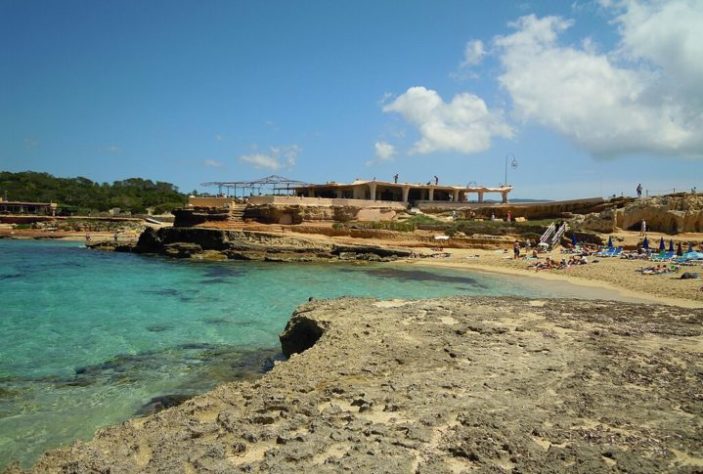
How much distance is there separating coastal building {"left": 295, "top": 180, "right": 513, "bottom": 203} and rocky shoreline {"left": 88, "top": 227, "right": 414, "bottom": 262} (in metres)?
18.5

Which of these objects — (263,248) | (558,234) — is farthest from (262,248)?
(558,234)

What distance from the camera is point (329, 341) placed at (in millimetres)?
8391

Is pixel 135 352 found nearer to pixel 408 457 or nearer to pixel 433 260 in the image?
pixel 408 457

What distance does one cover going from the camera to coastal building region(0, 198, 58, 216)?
71.9 metres

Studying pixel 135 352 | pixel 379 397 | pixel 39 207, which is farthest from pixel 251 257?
pixel 39 207

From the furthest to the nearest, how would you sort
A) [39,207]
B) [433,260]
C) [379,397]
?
[39,207], [433,260], [379,397]

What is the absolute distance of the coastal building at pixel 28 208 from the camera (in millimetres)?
71875

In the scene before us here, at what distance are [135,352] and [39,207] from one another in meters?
78.2

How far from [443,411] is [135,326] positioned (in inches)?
455

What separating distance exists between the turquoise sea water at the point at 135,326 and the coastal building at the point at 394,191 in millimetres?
25067

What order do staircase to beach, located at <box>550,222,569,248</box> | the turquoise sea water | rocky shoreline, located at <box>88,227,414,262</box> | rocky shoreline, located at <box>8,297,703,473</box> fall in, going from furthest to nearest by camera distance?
staircase to beach, located at <box>550,222,569,248</box>
rocky shoreline, located at <box>88,227,414,262</box>
the turquoise sea water
rocky shoreline, located at <box>8,297,703,473</box>

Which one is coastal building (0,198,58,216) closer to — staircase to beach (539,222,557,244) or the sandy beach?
the sandy beach

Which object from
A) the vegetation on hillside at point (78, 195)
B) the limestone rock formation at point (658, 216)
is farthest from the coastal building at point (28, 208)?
the limestone rock formation at point (658, 216)

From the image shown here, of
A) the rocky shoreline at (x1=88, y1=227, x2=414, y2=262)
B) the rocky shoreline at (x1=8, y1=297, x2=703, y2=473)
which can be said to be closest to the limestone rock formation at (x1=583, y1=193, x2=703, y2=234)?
the rocky shoreline at (x1=88, y1=227, x2=414, y2=262)
